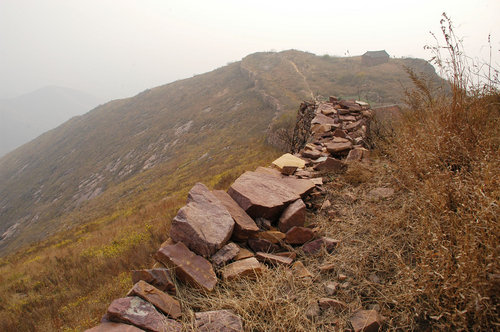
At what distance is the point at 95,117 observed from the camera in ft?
206

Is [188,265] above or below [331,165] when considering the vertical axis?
above

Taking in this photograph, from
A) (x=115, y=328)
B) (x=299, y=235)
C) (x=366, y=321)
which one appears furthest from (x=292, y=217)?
(x=115, y=328)

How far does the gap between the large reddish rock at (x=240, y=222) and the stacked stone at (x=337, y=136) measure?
2.09 meters

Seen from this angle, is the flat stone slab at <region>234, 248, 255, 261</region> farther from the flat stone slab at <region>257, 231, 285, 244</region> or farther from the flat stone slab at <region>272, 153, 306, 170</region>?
the flat stone slab at <region>272, 153, 306, 170</region>

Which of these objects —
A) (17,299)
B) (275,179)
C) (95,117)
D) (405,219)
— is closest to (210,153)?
(17,299)

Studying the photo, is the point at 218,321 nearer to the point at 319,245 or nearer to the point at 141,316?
the point at 141,316

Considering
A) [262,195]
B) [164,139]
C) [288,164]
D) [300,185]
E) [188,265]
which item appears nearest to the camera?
[188,265]

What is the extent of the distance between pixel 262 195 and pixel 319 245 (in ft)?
3.40

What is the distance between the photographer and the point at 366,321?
209 centimetres

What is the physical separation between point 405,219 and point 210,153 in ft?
78.1

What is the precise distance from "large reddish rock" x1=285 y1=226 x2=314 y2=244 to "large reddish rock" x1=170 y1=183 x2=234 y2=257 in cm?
75

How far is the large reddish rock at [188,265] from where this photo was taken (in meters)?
2.68

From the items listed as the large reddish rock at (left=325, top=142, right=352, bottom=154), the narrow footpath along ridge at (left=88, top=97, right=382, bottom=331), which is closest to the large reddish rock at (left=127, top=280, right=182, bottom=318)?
the narrow footpath along ridge at (left=88, top=97, right=382, bottom=331)

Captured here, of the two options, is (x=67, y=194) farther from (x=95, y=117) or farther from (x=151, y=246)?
(x=151, y=246)
